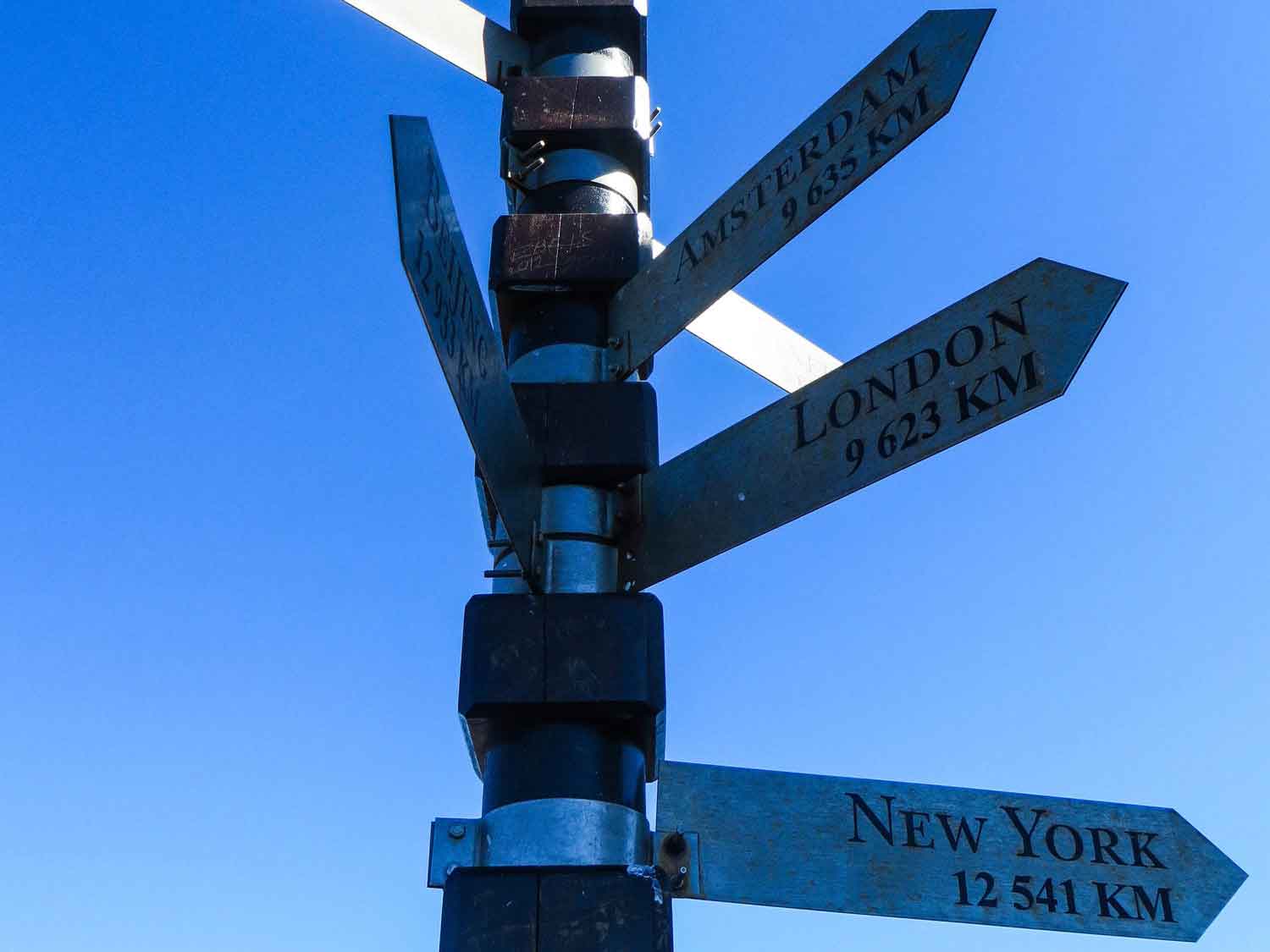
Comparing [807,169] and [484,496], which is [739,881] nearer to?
[484,496]

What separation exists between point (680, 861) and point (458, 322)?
905 mm

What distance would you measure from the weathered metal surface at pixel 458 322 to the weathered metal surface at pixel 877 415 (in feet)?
1.08

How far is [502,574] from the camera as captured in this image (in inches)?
97.8

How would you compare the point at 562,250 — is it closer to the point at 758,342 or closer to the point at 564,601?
the point at 758,342

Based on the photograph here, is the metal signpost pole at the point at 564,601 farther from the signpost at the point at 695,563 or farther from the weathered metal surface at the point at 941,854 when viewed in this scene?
the weathered metal surface at the point at 941,854

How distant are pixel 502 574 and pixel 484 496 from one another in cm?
24

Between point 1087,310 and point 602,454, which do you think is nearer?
point 1087,310

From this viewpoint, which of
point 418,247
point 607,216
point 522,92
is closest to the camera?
point 418,247

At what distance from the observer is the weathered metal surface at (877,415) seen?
212 cm

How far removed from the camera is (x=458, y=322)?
6.48 ft

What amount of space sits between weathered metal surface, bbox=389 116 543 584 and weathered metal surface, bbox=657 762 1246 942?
1.80 feet

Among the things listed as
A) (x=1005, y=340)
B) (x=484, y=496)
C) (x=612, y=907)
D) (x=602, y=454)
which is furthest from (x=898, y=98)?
(x=612, y=907)

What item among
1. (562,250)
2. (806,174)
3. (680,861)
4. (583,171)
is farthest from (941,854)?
(583,171)

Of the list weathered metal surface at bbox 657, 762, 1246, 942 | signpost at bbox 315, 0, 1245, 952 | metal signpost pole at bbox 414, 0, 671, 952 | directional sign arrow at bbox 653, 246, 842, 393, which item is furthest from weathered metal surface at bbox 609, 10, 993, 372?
weathered metal surface at bbox 657, 762, 1246, 942
